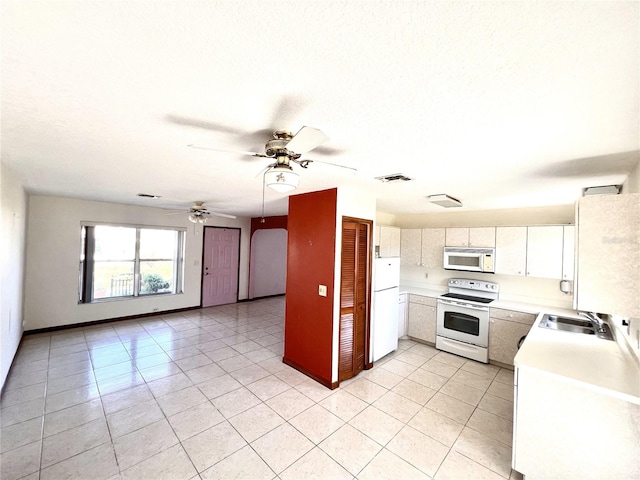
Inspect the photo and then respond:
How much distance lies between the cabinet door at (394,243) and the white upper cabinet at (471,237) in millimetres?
856

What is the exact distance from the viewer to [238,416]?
8.72ft

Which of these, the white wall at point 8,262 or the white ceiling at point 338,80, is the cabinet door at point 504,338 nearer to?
the white ceiling at point 338,80

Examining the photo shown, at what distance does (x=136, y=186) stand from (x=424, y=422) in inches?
172

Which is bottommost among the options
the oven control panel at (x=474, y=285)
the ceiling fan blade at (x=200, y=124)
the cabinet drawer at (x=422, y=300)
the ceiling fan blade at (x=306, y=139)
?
the cabinet drawer at (x=422, y=300)

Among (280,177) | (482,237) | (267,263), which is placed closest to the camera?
(280,177)

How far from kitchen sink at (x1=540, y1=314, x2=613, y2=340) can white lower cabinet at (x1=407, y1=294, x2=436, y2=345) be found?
1.55 metres

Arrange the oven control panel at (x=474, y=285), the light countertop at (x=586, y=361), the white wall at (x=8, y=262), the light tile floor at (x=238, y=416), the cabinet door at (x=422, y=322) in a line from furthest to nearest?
the cabinet door at (x=422, y=322) < the oven control panel at (x=474, y=285) < the white wall at (x=8, y=262) < the light tile floor at (x=238, y=416) < the light countertop at (x=586, y=361)

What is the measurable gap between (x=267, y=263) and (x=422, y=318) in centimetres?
531

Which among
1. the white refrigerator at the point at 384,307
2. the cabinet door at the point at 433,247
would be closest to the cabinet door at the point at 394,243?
the cabinet door at the point at 433,247

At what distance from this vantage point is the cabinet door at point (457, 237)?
14.6 feet

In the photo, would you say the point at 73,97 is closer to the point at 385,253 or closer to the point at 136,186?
the point at 136,186

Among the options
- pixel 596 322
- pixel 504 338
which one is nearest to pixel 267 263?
pixel 504 338

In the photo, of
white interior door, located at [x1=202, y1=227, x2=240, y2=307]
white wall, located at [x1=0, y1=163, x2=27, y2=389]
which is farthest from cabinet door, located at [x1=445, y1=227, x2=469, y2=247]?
white wall, located at [x1=0, y1=163, x2=27, y2=389]

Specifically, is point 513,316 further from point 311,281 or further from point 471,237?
point 311,281
